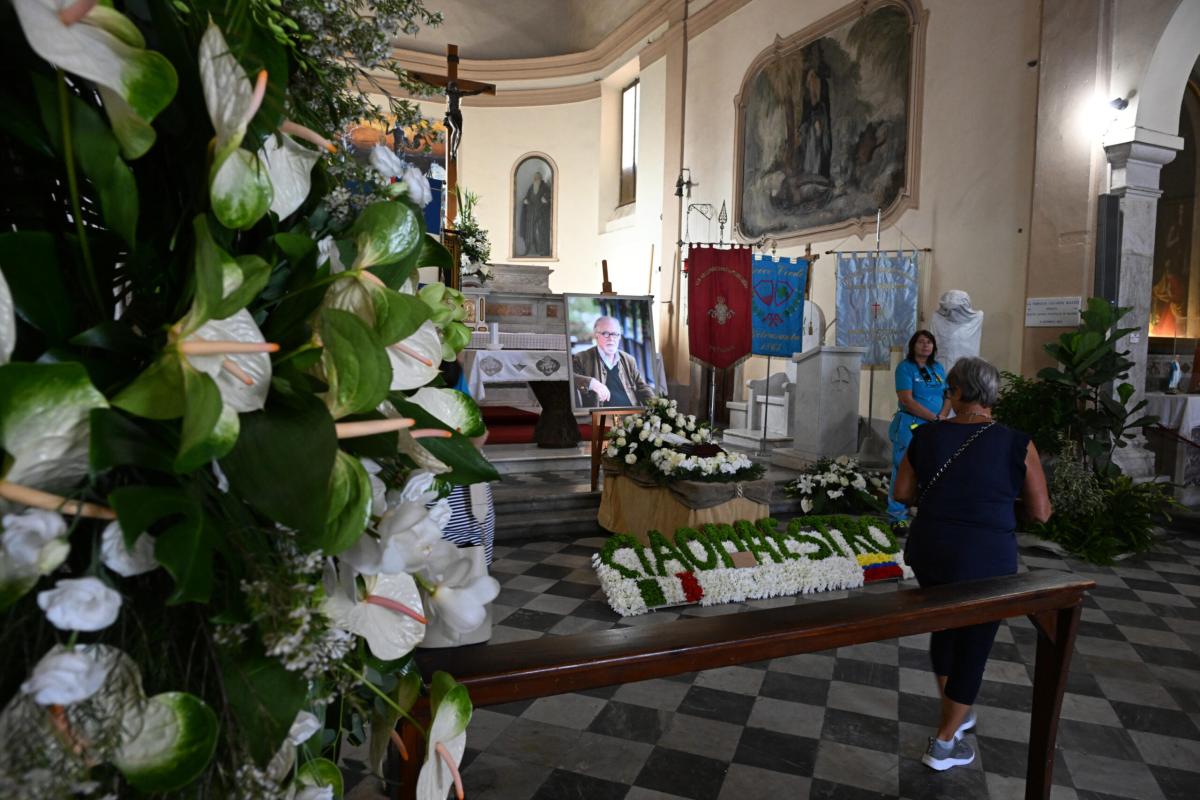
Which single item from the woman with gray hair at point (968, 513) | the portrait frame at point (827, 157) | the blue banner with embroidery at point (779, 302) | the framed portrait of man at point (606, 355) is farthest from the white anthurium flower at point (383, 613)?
the portrait frame at point (827, 157)

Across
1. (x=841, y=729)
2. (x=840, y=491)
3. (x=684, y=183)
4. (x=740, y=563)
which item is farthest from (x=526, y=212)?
(x=841, y=729)

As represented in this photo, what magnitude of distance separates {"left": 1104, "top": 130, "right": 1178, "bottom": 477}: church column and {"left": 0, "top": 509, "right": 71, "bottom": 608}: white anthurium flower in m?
7.76

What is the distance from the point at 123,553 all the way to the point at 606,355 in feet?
21.6

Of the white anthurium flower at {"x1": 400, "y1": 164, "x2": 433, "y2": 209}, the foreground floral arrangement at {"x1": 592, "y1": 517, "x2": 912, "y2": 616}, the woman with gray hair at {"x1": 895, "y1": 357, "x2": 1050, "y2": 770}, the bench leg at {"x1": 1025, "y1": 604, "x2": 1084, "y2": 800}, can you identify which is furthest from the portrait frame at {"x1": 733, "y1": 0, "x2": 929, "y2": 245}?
the white anthurium flower at {"x1": 400, "y1": 164, "x2": 433, "y2": 209}

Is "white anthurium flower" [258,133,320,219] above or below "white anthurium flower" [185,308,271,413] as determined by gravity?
above

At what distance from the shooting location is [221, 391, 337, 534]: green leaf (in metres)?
0.44

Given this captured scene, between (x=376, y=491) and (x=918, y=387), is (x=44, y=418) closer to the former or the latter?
(x=376, y=491)

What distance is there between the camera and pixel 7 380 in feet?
1.25

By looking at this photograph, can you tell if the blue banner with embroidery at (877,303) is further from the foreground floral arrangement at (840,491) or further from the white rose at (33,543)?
the white rose at (33,543)

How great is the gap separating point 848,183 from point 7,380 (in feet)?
32.8

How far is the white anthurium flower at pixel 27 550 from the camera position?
0.38 meters

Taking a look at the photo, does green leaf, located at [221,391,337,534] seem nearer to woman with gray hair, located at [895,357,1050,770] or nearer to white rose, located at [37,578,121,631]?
white rose, located at [37,578,121,631]

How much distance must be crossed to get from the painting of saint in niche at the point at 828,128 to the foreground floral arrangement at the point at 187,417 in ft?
30.1

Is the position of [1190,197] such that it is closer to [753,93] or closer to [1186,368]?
[1186,368]
